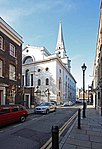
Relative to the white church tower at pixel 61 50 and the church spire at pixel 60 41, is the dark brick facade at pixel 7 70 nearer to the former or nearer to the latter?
the white church tower at pixel 61 50

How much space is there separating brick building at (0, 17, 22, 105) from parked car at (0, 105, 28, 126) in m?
7.03

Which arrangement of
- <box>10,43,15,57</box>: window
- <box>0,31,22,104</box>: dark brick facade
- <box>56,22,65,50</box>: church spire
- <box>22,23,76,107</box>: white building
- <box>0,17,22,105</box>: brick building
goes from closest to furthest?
<box>0,17,22,105</box>: brick building, <box>0,31,22,104</box>: dark brick facade, <box>10,43,15,57</box>: window, <box>22,23,76,107</box>: white building, <box>56,22,65,50</box>: church spire

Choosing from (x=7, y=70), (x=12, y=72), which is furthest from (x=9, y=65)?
(x=12, y=72)

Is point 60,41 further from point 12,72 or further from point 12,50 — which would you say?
point 12,72

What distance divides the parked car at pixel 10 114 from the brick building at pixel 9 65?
703 cm

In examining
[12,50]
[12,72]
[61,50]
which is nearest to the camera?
[12,72]

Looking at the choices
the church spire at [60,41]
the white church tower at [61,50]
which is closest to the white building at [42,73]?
the white church tower at [61,50]

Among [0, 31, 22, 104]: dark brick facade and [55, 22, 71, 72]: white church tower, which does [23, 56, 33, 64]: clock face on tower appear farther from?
[0, 31, 22, 104]: dark brick facade

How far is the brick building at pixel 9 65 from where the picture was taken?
2077 centimetres

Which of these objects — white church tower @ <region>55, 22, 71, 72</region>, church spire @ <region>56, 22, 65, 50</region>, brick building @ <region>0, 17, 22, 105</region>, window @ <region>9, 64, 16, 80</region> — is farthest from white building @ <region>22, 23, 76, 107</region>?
window @ <region>9, 64, 16, 80</region>

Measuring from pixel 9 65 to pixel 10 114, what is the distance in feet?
37.7

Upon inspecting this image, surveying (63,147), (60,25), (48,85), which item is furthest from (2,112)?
(60,25)

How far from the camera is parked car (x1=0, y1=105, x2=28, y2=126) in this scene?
37.5ft

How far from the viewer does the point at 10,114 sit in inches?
481
